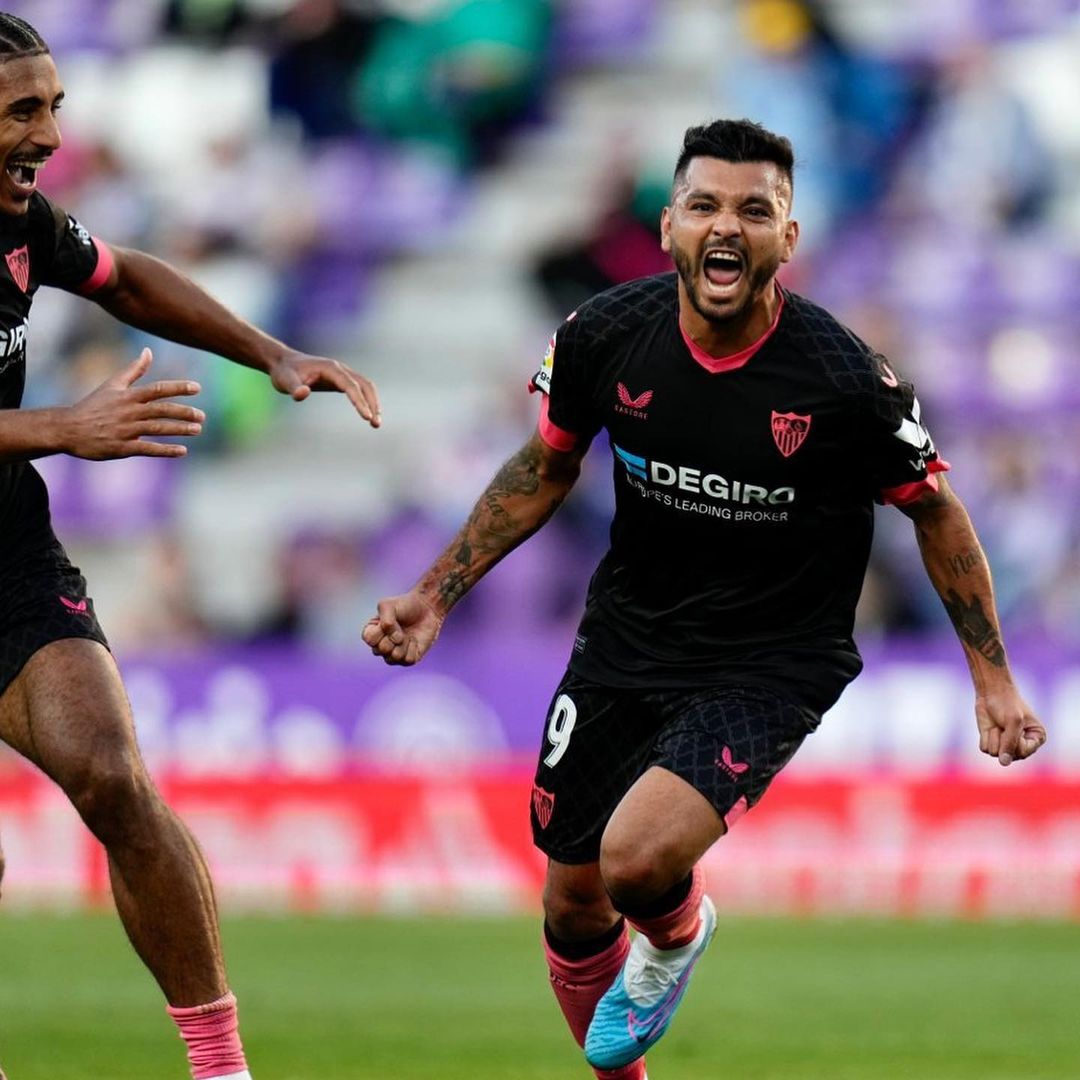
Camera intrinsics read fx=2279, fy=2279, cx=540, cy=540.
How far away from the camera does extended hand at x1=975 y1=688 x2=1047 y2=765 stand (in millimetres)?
6660

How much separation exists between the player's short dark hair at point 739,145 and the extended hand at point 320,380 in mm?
1177

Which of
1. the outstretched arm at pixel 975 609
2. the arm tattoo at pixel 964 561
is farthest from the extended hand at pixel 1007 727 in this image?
the arm tattoo at pixel 964 561

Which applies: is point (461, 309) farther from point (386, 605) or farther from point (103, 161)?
point (386, 605)

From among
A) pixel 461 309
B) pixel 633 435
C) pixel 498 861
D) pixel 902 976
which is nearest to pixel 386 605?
pixel 633 435

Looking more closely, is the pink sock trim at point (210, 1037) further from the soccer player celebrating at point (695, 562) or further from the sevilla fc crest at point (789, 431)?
the sevilla fc crest at point (789, 431)

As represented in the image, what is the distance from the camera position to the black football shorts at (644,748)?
21.4 ft

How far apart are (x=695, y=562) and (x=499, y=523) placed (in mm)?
655

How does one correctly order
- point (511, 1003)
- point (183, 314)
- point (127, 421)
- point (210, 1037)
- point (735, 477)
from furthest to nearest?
point (511, 1003), point (183, 314), point (735, 477), point (210, 1037), point (127, 421)

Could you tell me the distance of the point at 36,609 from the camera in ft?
21.4

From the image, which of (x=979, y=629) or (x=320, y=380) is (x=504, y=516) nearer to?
(x=320, y=380)

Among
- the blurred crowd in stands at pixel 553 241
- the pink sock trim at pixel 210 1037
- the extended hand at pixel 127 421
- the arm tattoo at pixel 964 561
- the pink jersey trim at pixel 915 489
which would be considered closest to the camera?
the extended hand at pixel 127 421

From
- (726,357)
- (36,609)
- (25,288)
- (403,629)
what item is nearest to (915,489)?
(726,357)

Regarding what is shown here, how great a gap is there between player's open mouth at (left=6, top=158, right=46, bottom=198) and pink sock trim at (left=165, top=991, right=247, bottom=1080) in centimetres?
238

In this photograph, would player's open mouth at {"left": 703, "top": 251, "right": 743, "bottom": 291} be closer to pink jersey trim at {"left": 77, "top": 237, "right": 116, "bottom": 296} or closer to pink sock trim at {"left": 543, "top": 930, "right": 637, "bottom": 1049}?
pink jersey trim at {"left": 77, "top": 237, "right": 116, "bottom": 296}
